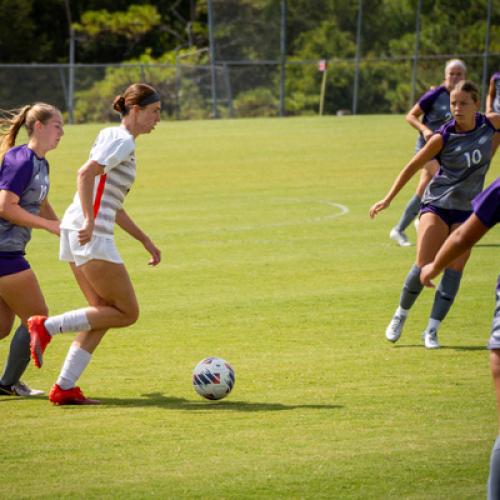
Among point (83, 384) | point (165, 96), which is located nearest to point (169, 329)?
point (83, 384)

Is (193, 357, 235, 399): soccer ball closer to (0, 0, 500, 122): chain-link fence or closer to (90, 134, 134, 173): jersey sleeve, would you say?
(90, 134, 134, 173): jersey sleeve

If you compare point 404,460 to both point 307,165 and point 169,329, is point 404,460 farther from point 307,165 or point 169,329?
point 307,165

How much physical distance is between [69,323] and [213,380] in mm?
1056

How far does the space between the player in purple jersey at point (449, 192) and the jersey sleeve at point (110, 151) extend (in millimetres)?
2828

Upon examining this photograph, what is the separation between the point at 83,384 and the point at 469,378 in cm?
284

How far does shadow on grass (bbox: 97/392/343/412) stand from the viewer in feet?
24.5

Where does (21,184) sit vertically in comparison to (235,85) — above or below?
above

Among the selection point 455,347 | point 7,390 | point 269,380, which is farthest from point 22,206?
point 455,347

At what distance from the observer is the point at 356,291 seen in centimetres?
1206

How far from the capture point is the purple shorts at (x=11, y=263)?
784 centimetres

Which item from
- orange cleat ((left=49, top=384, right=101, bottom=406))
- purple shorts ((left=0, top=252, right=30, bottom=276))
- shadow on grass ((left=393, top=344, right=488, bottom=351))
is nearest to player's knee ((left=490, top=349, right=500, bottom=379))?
orange cleat ((left=49, top=384, right=101, bottom=406))

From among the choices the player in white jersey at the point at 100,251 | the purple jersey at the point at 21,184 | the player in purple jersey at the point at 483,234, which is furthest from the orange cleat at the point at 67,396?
the player in purple jersey at the point at 483,234

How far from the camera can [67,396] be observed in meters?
7.60

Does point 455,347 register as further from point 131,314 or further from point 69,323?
point 69,323
